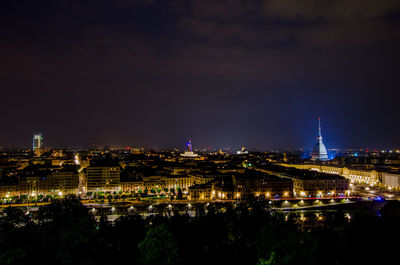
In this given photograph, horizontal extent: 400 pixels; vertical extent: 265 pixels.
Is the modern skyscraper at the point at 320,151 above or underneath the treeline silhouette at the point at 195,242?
above

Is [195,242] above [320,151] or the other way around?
the other way around

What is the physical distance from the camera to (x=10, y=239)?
46.9ft

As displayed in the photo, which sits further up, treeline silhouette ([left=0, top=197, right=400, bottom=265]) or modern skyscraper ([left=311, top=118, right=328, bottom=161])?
modern skyscraper ([left=311, top=118, right=328, bottom=161])

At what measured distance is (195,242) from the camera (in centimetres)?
1891

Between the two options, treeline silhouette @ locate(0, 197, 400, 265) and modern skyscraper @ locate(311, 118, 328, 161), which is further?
modern skyscraper @ locate(311, 118, 328, 161)

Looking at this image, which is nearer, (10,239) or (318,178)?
(10,239)

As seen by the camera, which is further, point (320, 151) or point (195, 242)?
point (320, 151)

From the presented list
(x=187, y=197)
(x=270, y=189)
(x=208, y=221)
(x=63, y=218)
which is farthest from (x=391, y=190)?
(x=63, y=218)

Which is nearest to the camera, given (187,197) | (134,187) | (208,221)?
(208,221)

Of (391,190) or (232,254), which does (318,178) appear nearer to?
→ (391,190)

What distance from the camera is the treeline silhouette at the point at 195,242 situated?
1282cm

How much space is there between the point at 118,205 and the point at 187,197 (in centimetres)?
909

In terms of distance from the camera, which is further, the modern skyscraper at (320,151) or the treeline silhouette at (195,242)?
the modern skyscraper at (320,151)

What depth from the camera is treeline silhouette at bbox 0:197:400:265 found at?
12820 mm
